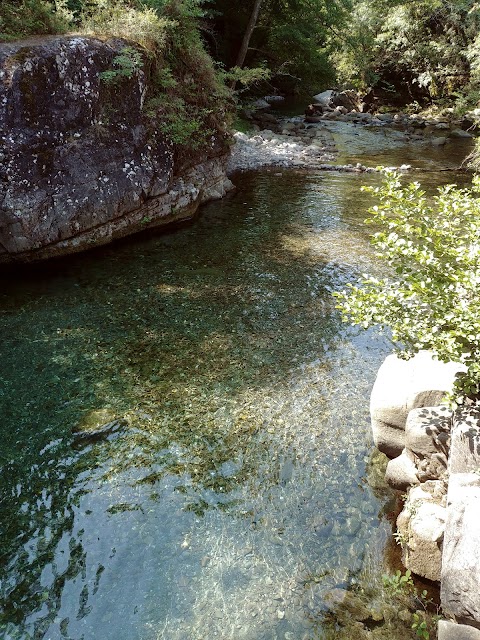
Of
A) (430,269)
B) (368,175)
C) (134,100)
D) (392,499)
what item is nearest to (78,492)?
(392,499)

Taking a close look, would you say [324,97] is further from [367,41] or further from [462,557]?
[462,557]

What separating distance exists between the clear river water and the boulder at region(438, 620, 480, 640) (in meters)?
0.98

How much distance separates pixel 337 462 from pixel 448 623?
7.87ft

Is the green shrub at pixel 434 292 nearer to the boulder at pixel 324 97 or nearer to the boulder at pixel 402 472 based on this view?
the boulder at pixel 402 472

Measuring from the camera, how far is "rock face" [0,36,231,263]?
34.4 feet

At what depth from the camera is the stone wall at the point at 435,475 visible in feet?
A: 12.8

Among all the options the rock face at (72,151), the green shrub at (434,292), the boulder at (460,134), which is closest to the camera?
the green shrub at (434,292)

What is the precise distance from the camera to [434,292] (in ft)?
16.6

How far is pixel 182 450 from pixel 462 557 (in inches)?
139

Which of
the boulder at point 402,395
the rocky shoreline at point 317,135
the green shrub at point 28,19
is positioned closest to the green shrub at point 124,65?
the green shrub at point 28,19

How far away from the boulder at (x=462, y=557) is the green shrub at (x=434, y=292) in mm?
1116

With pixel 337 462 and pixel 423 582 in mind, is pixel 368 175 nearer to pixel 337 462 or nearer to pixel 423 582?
pixel 337 462

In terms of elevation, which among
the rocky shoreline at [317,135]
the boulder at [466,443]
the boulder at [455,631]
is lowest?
the boulder at [455,631]

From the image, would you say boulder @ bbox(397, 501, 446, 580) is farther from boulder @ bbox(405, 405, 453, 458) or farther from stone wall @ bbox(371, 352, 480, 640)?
boulder @ bbox(405, 405, 453, 458)
